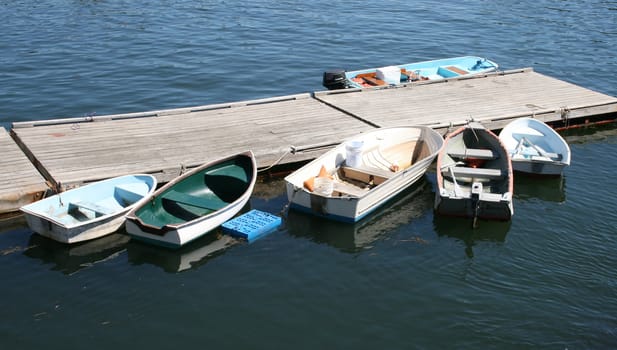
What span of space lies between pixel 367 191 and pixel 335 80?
9.24 metres

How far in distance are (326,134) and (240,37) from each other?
16.1m

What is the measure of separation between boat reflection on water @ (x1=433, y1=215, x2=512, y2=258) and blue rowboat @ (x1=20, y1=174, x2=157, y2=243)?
6427 mm

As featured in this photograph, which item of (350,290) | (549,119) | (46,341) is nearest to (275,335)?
Answer: (350,290)

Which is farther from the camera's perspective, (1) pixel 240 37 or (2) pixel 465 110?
(1) pixel 240 37

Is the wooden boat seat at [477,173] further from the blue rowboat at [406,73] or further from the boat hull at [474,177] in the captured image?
the blue rowboat at [406,73]

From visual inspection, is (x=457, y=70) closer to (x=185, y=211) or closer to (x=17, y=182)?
(x=185, y=211)

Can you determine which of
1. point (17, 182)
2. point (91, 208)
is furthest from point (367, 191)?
point (17, 182)

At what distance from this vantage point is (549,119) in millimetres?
20781

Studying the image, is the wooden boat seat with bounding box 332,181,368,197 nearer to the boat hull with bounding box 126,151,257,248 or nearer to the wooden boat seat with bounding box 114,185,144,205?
the boat hull with bounding box 126,151,257,248

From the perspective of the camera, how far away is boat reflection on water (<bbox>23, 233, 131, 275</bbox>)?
13.4 meters

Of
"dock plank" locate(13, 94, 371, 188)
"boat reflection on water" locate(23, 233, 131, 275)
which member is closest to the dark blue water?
"boat reflection on water" locate(23, 233, 131, 275)

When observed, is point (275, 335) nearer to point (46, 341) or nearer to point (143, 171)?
point (46, 341)

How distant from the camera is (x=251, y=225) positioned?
14617mm

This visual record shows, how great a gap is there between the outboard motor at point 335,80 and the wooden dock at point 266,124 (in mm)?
1943
